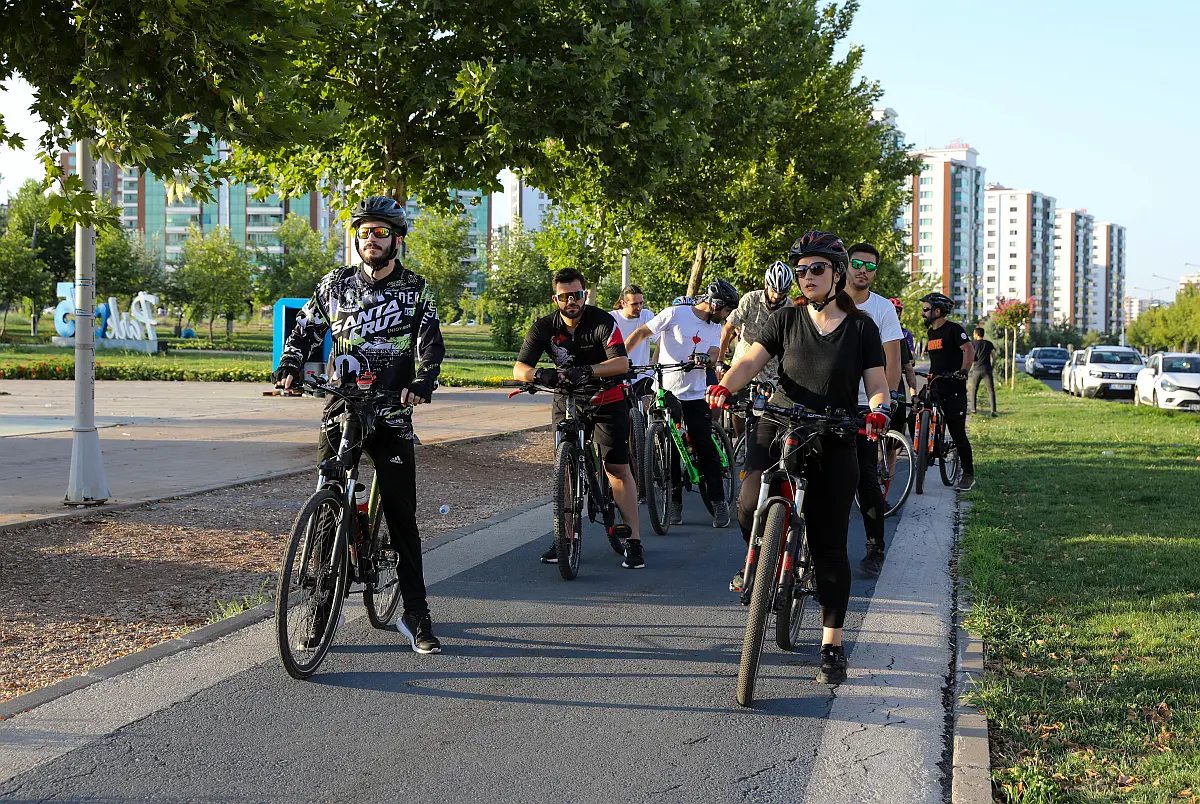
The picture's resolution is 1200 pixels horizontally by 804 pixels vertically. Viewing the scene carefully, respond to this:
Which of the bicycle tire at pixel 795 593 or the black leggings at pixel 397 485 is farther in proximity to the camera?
the black leggings at pixel 397 485

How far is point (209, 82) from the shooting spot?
691 centimetres

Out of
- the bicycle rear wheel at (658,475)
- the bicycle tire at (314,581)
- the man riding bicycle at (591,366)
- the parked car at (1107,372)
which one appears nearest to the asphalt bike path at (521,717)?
the bicycle tire at (314,581)

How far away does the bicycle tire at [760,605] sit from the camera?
15.2 ft

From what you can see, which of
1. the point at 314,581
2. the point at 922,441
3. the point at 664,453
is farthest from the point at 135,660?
the point at 922,441

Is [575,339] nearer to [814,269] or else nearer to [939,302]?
[814,269]

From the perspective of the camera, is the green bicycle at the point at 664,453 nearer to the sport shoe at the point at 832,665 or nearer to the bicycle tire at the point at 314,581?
the sport shoe at the point at 832,665

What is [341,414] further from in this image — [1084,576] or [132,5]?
[1084,576]

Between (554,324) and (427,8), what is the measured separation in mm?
5417

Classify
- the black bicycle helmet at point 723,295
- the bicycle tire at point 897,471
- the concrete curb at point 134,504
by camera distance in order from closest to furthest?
the concrete curb at point 134,504
the black bicycle helmet at point 723,295
the bicycle tire at point 897,471

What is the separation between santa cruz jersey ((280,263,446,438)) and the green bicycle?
10.7 feet

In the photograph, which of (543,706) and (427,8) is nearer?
(543,706)

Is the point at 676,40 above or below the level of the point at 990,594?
above

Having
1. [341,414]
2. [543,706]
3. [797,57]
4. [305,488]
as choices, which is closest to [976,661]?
[543,706]

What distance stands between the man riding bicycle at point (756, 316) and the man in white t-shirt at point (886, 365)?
46 cm
